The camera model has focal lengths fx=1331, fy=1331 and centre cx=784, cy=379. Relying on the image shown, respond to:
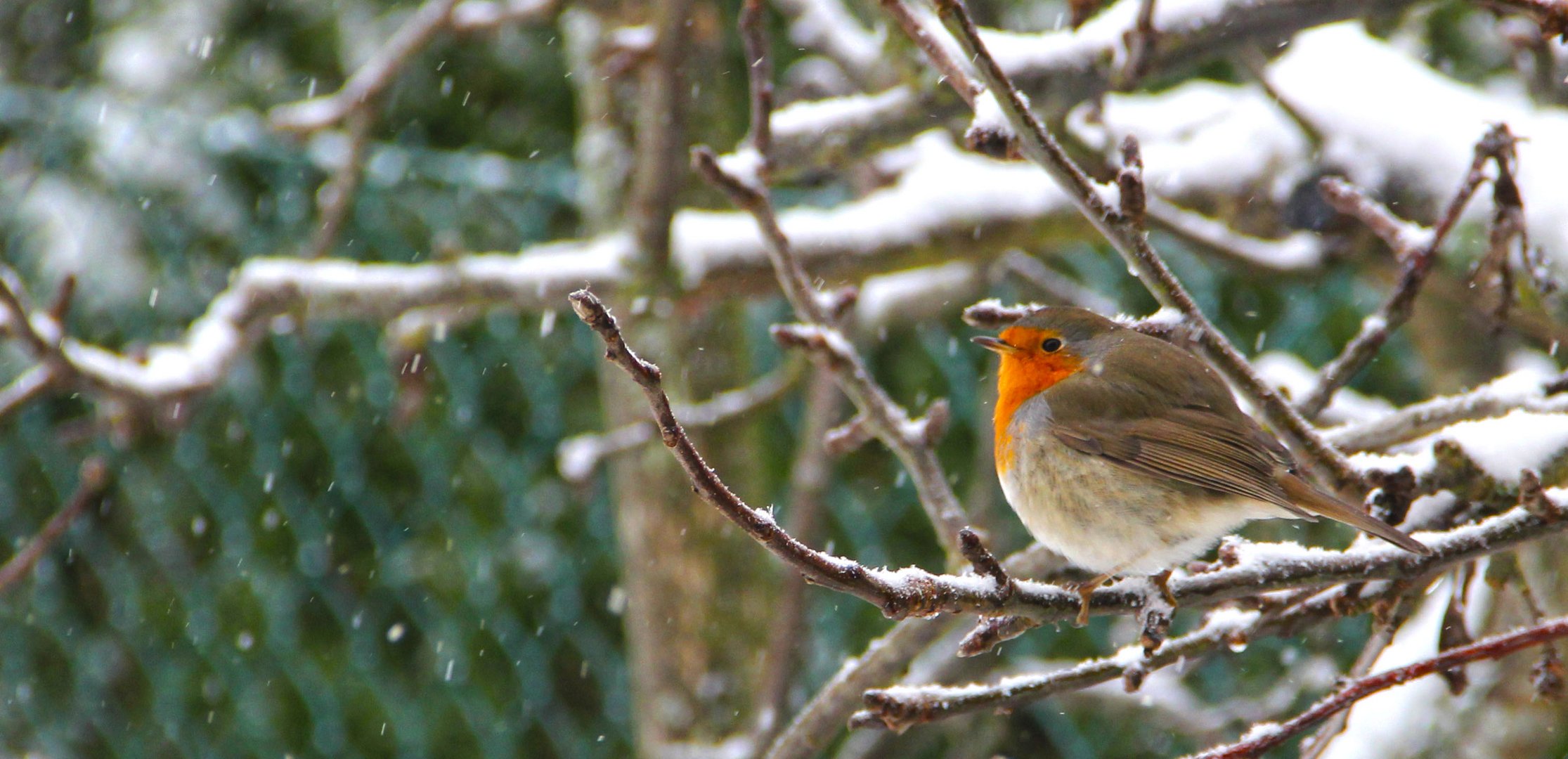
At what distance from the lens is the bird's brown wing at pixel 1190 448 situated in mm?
1947

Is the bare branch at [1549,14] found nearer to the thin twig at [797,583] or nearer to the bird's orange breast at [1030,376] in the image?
the bird's orange breast at [1030,376]

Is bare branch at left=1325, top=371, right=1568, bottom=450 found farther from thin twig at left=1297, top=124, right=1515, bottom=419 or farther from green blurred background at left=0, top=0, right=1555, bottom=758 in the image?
green blurred background at left=0, top=0, right=1555, bottom=758

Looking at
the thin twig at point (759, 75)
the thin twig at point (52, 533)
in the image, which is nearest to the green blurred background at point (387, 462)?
the thin twig at point (52, 533)

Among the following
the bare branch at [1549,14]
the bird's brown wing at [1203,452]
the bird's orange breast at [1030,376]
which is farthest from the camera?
the bird's orange breast at [1030,376]

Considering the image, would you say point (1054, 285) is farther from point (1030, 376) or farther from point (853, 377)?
point (853, 377)

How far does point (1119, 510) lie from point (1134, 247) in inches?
29.2

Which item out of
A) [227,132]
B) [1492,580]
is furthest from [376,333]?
[1492,580]

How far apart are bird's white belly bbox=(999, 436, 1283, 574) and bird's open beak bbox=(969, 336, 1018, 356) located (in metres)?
0.22

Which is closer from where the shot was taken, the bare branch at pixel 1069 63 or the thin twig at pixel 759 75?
the thin twig at pixel 759 75

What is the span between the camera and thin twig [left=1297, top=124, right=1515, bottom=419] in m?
1.65

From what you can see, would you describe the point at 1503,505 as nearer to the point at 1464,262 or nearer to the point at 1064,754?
the point at 1464,262

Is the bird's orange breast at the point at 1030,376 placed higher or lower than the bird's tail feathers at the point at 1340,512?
lower

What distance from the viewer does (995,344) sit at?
2.26 meters

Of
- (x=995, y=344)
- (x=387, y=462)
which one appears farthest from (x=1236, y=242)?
(x=387, y=462)
